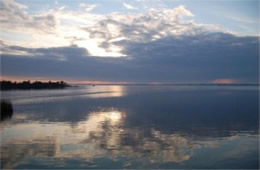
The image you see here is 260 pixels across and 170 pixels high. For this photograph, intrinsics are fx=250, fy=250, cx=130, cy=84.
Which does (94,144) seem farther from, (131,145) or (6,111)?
(6,111)

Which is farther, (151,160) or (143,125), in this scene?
(143,125)

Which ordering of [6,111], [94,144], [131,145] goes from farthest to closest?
1. [6,111]
2. [94,144]
3. [131,145]

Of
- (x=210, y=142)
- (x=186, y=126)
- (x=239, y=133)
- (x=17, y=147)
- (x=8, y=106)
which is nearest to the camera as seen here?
(x=17, y=147)

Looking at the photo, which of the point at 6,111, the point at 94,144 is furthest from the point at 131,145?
the point at 6,111

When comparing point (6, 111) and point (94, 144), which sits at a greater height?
point (6, 111)

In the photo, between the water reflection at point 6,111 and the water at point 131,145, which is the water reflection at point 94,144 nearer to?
the water at point 131,145

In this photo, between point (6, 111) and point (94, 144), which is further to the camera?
point (6, 111)

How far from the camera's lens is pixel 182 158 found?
15539mm

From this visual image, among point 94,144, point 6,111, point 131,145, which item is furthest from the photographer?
point 6,111

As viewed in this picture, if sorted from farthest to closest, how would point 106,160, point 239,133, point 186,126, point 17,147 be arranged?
point 186,126 → point 239,133 → point 17,147 → point 106,160

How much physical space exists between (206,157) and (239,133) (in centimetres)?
855

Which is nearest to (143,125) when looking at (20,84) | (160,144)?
(160,144)

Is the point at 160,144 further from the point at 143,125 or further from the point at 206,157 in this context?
the point at 143,125

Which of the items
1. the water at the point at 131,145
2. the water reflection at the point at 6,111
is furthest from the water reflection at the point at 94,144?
the water reflection at the point at 6,111
